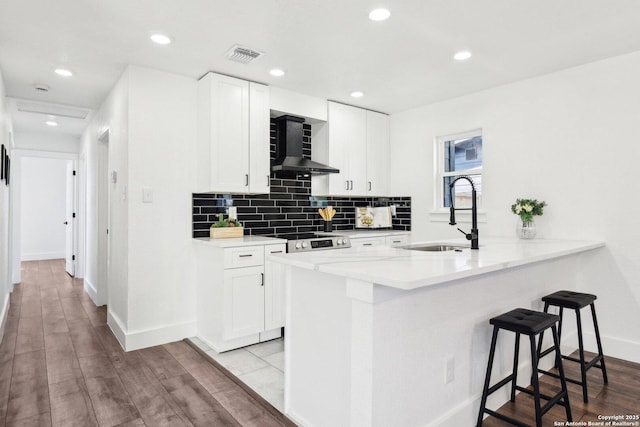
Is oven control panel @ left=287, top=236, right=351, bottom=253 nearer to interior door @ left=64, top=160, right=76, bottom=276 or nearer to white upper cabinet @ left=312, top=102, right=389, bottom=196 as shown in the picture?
white upper cabinet @ left=312, top=102, right=389, bottom=196

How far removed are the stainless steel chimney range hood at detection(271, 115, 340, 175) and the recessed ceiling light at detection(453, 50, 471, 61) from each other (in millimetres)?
1612

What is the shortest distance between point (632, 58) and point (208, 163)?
3.53 metres

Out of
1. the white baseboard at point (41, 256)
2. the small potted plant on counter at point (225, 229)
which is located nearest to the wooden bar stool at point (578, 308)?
the small potted plant on counter at point (225, 229)

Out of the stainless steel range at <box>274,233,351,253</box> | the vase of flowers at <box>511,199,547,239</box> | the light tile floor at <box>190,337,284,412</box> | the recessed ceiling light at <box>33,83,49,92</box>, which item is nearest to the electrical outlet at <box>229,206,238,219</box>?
the stainless steel range at <box>274,233,351,253</box>

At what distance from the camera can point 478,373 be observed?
2125mm

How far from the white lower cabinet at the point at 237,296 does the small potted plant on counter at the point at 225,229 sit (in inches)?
6.7

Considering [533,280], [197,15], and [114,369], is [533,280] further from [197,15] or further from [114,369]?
[114,369]

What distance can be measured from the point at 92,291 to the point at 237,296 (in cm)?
289

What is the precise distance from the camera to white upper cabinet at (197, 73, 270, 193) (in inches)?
132

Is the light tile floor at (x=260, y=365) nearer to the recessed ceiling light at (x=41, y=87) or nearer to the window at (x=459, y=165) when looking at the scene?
the window at (x=459, y=165)

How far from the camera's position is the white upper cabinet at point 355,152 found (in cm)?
430

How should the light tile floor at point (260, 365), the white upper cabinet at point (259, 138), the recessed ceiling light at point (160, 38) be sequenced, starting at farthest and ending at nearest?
the white upper cabinet at point (259, 138), the recessed ceiling light at point (160, 38), the light tile floor at point (260, 365)

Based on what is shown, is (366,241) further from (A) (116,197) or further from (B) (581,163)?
(A) (116,197)

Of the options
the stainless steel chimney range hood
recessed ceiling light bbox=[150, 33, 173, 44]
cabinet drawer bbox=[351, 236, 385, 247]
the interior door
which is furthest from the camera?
the interior door
